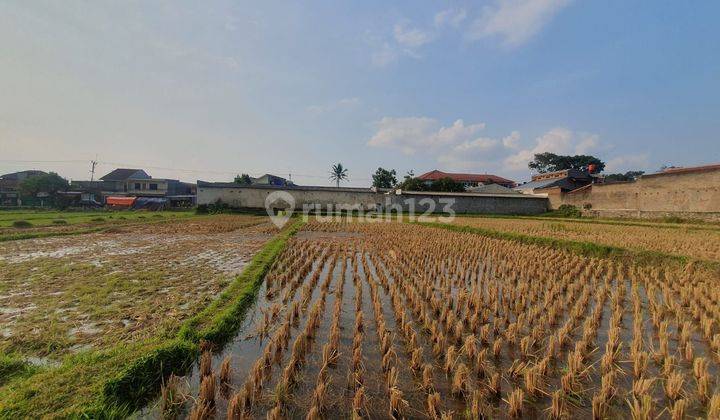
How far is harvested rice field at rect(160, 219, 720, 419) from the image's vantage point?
10.7 ft

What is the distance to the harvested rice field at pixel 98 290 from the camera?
4.60 meters

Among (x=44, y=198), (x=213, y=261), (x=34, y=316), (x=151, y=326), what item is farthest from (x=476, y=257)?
(x=44, y=198)

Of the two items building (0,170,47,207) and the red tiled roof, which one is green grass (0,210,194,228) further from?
the red tiled roof

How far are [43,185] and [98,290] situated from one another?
160 feet

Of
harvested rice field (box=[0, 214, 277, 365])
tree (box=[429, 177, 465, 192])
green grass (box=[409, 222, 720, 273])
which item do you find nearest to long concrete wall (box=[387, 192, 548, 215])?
tree (box=[429, 177, 465, 192])

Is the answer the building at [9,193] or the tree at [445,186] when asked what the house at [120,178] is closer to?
the building at [9,193]

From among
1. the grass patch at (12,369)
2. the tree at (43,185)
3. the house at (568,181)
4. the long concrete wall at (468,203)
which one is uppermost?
the house at (568,181)

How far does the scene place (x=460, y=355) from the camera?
4.39 m

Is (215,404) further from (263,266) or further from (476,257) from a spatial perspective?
(476,257)

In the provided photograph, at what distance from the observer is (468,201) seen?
3797cm

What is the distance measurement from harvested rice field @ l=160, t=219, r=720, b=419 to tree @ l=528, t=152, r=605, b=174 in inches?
2644

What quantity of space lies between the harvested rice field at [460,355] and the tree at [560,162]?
220ft

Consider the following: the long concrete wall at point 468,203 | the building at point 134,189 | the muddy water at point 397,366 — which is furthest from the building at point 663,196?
the building at point 134,189

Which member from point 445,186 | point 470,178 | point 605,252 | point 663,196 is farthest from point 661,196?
point 470,178
